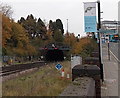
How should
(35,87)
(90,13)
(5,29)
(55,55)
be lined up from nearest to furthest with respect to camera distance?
(35,87), (90,13), (5,29), (55,55)

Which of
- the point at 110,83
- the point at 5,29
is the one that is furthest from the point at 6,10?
the point at 110,83

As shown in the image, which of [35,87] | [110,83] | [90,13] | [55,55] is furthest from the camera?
[55,55]

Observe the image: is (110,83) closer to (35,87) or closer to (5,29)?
(35,87)

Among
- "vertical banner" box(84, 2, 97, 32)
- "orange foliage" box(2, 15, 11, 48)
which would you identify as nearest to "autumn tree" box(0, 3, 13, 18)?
"orange foliage" box(2, 15, 11, 48)

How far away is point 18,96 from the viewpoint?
31.7 ft

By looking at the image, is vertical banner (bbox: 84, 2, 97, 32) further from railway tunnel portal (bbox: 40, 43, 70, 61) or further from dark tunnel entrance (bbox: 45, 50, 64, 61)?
dark tunnel entrance (bbox: 45, 50, 64, 61)

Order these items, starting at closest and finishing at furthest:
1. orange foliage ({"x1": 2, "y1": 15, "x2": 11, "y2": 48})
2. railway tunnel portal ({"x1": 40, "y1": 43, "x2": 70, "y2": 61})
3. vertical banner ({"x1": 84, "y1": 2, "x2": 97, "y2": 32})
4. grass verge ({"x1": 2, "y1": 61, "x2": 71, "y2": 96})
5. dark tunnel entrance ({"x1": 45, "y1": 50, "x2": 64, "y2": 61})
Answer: grass verge ({"x1": 2, "y1": 61, "x2": 71, "y2": 96}) < vertical banner ({"x1": 84, "y1": 2, "x2": 97, "y2": 32}) < orange foliage ({"x1": 2, "y1": 15, "x2": 11, "y2": 48}) < railway tunnel portal ({"x1": 40, "y1": 43, "x2": 70, "y2": 61}) < dark tunnel entrance ({"x1": 45, "y1": 50, "x2": 64, "y2": 61})

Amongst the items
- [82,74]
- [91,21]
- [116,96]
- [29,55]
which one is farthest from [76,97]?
[29,55]

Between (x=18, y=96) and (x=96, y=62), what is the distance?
17.8m

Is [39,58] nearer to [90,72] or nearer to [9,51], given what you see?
[9,51]

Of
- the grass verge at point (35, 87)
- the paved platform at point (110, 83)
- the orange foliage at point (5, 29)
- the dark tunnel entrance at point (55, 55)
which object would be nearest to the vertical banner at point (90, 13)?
the paved platform at point (110, 83)

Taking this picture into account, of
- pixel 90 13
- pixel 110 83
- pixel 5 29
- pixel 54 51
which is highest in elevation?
pixel 5 29

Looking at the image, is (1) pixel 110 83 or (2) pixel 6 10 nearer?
(1) pixel 110 83

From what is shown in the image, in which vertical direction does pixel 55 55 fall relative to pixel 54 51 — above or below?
below
